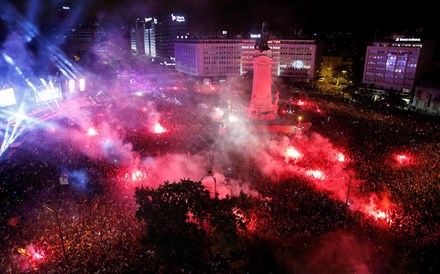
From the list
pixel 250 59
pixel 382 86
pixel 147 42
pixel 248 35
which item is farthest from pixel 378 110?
pixel 147 42

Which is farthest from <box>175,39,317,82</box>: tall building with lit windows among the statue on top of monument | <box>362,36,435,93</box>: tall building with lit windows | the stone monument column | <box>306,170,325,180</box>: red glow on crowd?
<box>306,170,325,180</box>: red glow on crowd

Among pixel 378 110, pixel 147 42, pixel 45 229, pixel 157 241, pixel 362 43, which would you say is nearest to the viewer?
pixel 157 241

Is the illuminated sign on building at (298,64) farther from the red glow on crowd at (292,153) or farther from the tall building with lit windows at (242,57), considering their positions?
the red glow on crowd at (292,153)

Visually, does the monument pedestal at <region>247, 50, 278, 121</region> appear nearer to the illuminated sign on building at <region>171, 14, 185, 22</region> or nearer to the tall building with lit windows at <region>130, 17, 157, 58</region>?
the illuminated sign on building at <region>171, 14, 185, 22</region>

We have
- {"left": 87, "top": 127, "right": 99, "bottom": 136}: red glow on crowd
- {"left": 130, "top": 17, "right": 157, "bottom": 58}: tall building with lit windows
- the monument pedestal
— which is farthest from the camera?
{"left": 130, "top": 17, "right": 157, "bottom": 58}: tall building with lit windows

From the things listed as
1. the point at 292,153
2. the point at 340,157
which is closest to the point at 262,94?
the point at 292,153

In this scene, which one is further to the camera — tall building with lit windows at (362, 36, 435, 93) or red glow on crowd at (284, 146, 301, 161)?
tall building with lit windows at (362, 36, 435, 93)

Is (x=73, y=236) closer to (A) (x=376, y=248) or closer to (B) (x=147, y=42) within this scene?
(A) (x=376, y=248)
